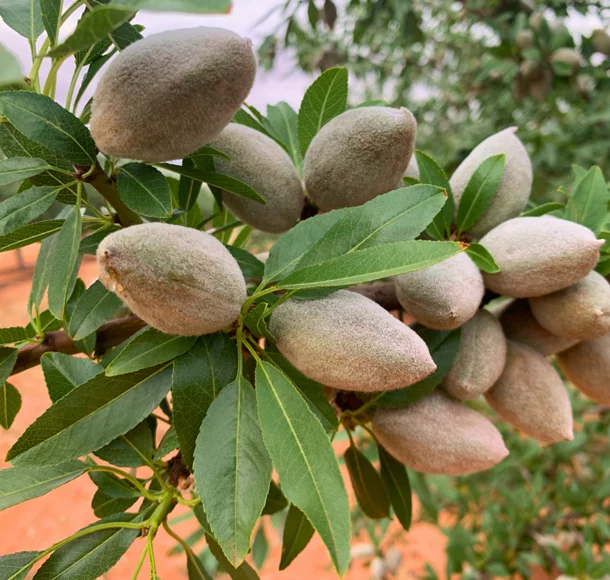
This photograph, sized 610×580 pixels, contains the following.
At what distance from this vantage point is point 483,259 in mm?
547

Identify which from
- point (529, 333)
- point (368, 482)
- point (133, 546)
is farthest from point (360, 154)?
point (133, 546)

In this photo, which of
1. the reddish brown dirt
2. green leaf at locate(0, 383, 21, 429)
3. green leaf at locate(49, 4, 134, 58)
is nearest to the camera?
green leaf at locate(49, 4, 134, 58)

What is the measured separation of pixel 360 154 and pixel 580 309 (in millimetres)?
286

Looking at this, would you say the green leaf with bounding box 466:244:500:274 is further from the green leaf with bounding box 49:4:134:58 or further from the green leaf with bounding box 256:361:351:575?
the green leaf with bounding box 49:4:134:58

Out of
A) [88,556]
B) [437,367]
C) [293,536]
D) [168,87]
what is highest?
[168,87]

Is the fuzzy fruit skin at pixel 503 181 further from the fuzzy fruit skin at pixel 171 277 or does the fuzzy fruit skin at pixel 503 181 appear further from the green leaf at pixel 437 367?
the fuzzy fruit skin at pixel 171 277

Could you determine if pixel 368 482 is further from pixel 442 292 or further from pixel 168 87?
pixel 168 87

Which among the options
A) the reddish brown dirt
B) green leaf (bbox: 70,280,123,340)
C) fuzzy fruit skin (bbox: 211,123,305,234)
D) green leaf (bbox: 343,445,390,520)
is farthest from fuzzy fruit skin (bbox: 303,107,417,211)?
the reddish brown dirt

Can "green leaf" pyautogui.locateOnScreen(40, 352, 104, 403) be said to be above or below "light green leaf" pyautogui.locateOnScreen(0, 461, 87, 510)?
above

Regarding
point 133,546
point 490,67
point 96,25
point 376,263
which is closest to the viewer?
point 96,25

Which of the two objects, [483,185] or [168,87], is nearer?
[168,87]

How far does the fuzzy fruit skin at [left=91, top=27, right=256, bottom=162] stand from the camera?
1.27ft

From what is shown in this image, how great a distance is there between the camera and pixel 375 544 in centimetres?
162

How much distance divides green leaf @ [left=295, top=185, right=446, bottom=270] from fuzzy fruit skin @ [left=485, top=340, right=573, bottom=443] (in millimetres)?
277
